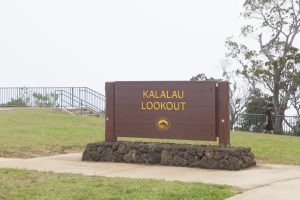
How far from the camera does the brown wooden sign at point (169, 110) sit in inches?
426

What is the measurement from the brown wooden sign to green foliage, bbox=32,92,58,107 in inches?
794

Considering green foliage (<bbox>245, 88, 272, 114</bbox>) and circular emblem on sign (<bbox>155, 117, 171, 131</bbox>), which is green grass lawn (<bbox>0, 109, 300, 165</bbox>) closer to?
circular emblem on sign (<bbox>155, 117, 171, 131</bbox>)

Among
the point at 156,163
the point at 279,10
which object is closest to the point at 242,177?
the point at 156,163

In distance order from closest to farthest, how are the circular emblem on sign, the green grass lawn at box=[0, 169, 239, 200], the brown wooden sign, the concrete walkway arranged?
the green grass lawn at box=[0, 169, 239, 200] < the concrete walkway < the brown wooden sign < the circular emblem on sign

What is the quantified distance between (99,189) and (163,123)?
3850mm

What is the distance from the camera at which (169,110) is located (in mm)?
11281

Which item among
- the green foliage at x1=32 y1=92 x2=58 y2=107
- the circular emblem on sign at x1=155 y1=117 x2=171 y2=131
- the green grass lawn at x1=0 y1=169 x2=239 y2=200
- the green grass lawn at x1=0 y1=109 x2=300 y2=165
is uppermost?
the green foliage at x1=32 y1=92 x2=58 y2=107

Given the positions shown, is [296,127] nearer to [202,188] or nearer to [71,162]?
[71,162]

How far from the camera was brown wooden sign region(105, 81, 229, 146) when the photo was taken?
1081cm

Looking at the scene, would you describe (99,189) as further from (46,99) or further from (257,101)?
(257,101)

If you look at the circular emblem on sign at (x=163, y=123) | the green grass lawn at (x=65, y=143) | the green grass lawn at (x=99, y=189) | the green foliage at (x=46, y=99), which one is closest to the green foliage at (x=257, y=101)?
the green foliage at (x=46, y=99)

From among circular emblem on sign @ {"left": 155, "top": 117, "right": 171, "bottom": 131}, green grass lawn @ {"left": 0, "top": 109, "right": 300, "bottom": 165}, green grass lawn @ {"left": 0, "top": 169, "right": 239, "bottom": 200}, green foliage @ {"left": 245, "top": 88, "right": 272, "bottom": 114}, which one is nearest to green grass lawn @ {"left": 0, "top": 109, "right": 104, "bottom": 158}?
green grass lawn @ {"left": 0, "top": 109, "right": 300, "bottom": 165}

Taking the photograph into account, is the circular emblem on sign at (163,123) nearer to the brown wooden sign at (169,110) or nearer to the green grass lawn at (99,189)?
the brown wooden sign at (169,110)

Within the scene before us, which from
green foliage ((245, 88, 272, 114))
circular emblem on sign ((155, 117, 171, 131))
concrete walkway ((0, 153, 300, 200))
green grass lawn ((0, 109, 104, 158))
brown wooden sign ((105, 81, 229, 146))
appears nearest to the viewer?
concrete walkway ((0, 153, 300, 200))
